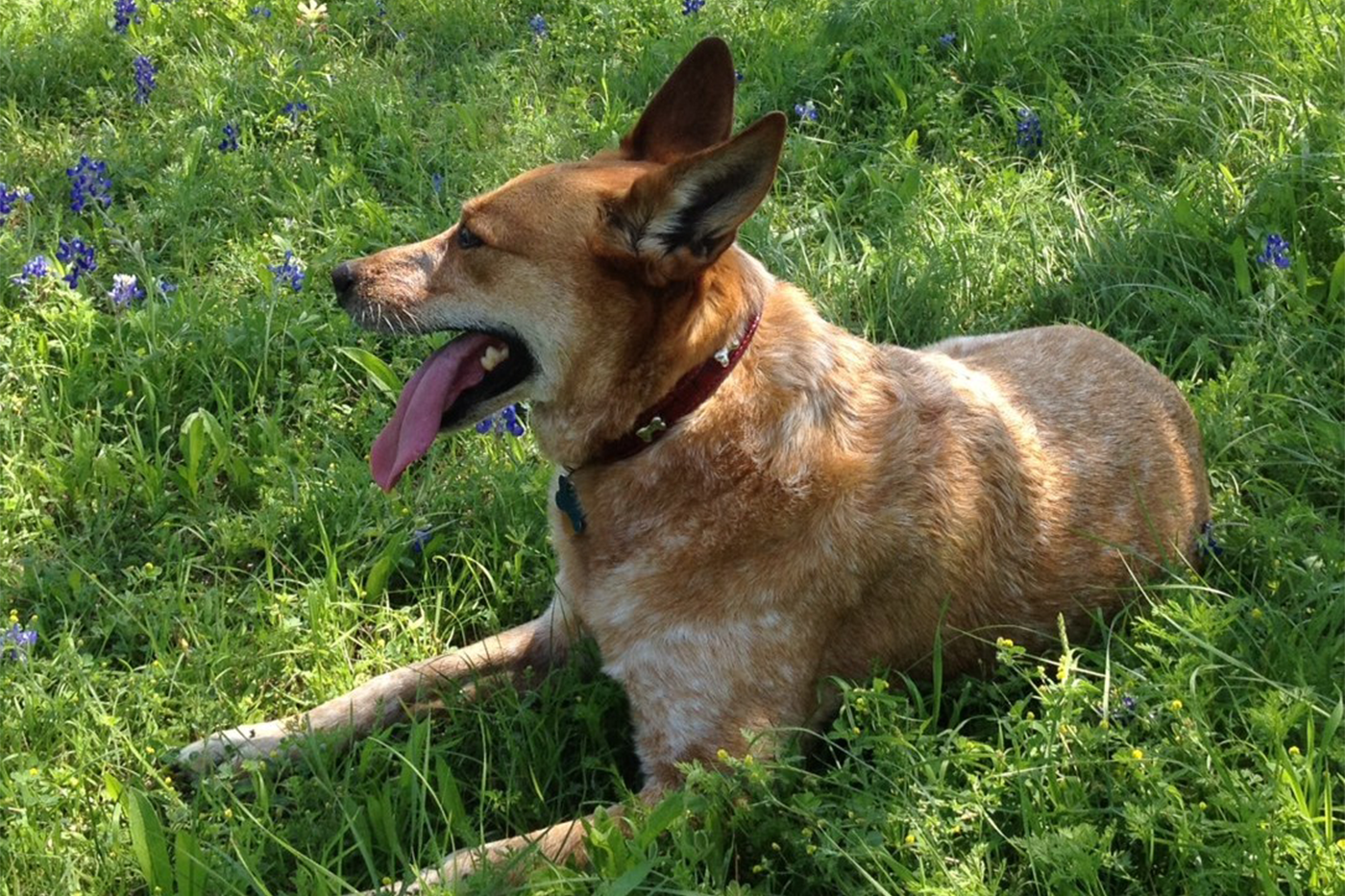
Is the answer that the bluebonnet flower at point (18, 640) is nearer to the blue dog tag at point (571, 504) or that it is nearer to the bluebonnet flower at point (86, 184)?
the blue dog tag at point (571, 504)

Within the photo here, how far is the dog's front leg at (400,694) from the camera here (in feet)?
11.0

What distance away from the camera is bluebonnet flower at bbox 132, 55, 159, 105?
5883mm

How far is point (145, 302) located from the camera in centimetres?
475

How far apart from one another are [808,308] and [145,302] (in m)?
2.61

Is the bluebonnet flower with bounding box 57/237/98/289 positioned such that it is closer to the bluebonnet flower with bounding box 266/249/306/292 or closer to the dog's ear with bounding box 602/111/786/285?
the bluebonnet flower with bounding box 266/249/306/292

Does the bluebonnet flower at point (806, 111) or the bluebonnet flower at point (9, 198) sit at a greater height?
the bluebonnet flower at point (9, 198)

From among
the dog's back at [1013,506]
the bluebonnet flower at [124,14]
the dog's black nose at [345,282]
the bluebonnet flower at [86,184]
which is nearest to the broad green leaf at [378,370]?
the dog's black nose at [345,282]

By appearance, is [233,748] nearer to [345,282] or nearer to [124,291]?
[345,282]

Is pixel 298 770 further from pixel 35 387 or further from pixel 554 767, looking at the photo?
pixel 35 387

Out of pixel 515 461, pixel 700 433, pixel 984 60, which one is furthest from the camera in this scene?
pixel 984 60

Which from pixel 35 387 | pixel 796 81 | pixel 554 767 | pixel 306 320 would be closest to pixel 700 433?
pixel 554 767

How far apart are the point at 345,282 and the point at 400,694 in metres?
1.13

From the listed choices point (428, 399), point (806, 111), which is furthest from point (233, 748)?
point (806, 111)

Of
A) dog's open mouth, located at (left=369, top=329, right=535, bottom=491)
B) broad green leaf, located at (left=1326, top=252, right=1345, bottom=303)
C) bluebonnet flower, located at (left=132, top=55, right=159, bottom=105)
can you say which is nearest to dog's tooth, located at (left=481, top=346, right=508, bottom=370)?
dog's open mouth, located at (left=369, top=329, right=535, bottom=491)
